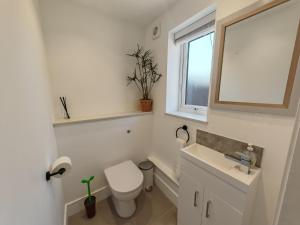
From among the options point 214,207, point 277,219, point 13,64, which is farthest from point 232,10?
point 214,207

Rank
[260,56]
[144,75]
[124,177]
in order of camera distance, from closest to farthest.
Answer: [260,56], [124,177], [144,75]

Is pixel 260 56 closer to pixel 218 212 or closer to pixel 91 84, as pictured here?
pixel 218 212

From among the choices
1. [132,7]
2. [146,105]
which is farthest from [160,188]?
[132,7]

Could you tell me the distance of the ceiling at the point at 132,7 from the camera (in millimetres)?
1403

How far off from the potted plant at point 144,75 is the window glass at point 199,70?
452 millimetres

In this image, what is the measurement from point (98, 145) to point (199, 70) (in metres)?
1.50

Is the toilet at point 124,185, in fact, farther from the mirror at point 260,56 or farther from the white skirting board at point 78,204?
the mirror at point 260,56

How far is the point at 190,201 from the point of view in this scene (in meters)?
1.17

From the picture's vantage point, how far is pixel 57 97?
1473 mm

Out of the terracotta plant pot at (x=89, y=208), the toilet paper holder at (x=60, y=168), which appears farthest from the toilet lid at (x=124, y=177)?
the toilet paper holder at (x=60, y=168)

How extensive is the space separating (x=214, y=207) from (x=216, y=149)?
1.46 feet

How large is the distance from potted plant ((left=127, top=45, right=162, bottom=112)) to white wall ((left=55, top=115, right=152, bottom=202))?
25cm

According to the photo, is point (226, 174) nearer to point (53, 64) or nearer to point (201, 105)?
point (201, 105)

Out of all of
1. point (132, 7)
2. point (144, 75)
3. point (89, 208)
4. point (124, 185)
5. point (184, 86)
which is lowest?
point (89, 208)
